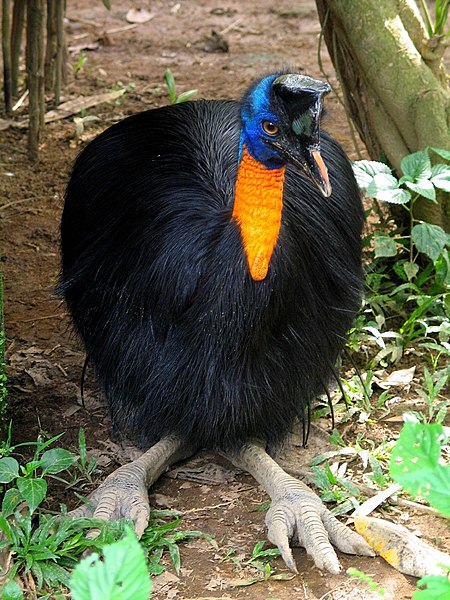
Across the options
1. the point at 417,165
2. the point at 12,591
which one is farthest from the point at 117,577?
the point at 417,165

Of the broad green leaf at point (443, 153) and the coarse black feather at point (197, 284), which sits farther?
the broad green leaf at point (443, 153)

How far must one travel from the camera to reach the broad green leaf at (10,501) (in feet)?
9.35

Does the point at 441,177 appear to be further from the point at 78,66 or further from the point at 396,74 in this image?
the point at 78,66

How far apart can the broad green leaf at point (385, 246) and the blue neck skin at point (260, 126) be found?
1204mm

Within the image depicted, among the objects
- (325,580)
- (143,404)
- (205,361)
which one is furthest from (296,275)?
(325,580)

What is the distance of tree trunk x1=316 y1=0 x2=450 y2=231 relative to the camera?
151 inches

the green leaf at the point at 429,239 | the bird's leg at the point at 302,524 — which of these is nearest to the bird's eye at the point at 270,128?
the bird's leg at the point at 302,524

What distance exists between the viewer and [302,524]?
115 inches

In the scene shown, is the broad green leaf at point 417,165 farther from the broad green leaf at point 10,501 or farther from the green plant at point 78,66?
the green plant at point 78,66

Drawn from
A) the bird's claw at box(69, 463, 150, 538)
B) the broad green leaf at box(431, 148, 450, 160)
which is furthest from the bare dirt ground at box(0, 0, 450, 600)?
the broad green leaf at box(431, 148, 450, 160)

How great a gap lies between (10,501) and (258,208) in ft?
3.34

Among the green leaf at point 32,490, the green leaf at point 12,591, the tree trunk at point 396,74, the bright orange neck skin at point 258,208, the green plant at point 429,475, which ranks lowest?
the green leaf at point 12,591

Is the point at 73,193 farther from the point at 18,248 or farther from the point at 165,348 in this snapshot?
the point at 18,248

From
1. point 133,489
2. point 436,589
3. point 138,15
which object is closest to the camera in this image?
point 436,589
